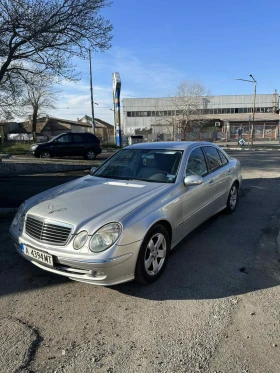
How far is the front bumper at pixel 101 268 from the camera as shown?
107 inches

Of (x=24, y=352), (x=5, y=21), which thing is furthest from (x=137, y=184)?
(x=5, y=21)

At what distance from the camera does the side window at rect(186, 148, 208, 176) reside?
4.28 m

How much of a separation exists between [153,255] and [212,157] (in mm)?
2640

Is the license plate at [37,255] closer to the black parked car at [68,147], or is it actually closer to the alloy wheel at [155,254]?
the alloy wheel at [155,254]

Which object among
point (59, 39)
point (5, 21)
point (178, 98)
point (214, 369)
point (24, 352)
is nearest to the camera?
point (214, 369)

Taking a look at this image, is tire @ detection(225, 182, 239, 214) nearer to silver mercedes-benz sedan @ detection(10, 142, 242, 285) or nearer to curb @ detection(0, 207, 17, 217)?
silver mercedes-benz sedan @ detection(10, 142, 242, 285)

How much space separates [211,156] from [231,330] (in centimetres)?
327

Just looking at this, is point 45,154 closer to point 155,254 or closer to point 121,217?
point 155,254

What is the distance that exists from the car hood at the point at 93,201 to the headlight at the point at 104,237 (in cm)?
6

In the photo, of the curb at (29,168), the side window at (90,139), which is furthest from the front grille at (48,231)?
the side window at (90,139)

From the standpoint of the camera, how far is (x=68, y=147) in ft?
59.4

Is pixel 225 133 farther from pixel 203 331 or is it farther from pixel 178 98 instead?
pixel 203 331

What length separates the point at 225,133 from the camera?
45.5m

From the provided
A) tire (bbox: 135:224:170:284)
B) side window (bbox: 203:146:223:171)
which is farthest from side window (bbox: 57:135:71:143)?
tire (bbox: 135:224:170:284)
